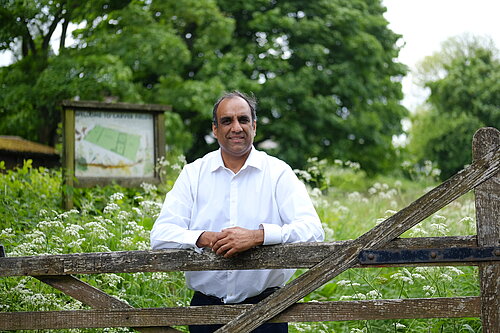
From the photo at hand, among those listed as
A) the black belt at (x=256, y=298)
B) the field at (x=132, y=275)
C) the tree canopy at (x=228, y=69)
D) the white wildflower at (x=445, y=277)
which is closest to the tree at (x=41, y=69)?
the tree canopy at (x=228, y=69)

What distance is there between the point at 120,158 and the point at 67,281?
498 centimetres

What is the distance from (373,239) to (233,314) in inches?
28.2

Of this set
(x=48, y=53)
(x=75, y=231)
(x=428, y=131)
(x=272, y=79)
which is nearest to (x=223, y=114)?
(x=75, y=231)

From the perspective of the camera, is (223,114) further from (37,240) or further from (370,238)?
(37,240)

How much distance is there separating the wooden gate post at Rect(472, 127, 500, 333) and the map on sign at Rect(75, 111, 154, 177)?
224 inches

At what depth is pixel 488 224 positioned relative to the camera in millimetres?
2729

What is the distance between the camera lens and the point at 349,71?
73.8 ft

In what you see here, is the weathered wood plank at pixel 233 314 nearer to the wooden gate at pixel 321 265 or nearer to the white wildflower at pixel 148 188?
the wooden gate at pixel 321 265

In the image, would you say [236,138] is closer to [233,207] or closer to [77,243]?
[233,207]

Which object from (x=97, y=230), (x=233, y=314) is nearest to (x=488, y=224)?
(x=233, y=314)

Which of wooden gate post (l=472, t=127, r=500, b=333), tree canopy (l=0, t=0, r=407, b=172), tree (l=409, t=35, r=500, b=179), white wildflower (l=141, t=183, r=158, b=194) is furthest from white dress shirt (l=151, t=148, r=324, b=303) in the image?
tree (l=409, t=35, r=500, b=179)

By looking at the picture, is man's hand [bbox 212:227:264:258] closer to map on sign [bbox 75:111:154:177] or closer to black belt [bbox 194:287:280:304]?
black belt [bbox 194:287:280:304]

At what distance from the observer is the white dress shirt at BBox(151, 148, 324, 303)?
303 cm

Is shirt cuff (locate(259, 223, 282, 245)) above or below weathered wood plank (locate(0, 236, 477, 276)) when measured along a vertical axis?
above
